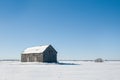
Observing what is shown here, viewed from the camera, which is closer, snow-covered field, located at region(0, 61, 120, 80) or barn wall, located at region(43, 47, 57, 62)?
snow-covered field, located at region(0, 61, 120, 80)

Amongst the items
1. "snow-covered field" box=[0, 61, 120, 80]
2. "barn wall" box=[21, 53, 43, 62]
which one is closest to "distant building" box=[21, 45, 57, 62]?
"barn wall" box=[21, 53, 43, 62]

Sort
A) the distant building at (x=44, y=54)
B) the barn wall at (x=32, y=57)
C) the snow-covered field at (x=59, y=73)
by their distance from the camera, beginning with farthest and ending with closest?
the barn wall at (x=32, y=57), the distant building at (x=44, y=54), the snow-covered field at (x=59, y=73)

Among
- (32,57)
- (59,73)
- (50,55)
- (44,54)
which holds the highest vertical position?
(44,54)

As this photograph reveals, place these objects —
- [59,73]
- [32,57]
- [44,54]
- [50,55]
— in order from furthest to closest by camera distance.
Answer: [32,57], [50,55], [44,54], [59,73]

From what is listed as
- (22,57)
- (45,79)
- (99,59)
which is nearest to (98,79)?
(45,79)

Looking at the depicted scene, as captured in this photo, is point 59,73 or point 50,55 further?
point 50,55

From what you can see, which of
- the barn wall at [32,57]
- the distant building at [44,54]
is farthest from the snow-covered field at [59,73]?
the barn wall at [32,57]

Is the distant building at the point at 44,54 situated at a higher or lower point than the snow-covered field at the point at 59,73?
higher

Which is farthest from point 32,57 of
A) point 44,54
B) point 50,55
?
point 50,55

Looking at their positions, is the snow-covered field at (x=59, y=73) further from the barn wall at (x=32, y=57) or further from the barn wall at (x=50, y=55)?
the barn wall at (x=32, y=57)

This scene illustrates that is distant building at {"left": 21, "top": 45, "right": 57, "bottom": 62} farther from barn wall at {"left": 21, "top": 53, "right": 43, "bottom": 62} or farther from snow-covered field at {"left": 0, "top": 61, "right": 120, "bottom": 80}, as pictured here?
snow-covered field at {"left": 0, "top": 61, "right": 120, "bottom": 80}

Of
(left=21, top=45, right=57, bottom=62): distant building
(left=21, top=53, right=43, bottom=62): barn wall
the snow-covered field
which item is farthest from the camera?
(left=21, top=53, right=43, bottom=62): barn wall

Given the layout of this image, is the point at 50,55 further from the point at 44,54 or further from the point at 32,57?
the point at 32,57

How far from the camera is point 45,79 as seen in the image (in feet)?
55.2
